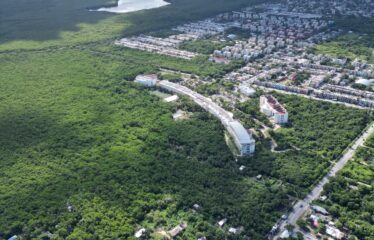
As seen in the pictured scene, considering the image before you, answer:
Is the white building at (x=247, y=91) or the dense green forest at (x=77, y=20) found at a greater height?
the dense green forest at (x=77, y=20)

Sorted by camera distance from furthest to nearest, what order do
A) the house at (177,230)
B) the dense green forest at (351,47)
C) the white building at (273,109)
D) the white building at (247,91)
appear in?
the dense green forest at (351,47) → the white building at (247,91) → the white building at (273,109) → the house at (177,230)

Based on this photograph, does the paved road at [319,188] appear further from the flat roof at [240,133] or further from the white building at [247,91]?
the white building at [247,91]

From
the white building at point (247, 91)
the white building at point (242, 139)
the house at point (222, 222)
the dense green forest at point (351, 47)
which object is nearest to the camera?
the house at point (222, 222)

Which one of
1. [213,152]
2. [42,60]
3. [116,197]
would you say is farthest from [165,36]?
[116,197]

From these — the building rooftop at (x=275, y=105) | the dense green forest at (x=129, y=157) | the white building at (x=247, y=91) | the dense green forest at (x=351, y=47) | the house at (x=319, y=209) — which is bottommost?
the house at (x=319, y=209)

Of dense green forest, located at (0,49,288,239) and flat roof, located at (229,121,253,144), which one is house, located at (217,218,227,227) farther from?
flat roof, located at (229,121,253,144)

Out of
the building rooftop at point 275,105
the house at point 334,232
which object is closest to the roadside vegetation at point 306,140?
the building rooftop at point 275,105

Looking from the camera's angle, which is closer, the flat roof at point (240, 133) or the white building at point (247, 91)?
the flat roof at point (240, 133)

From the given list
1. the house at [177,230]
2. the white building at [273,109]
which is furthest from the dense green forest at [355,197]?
the house at [177,230]
